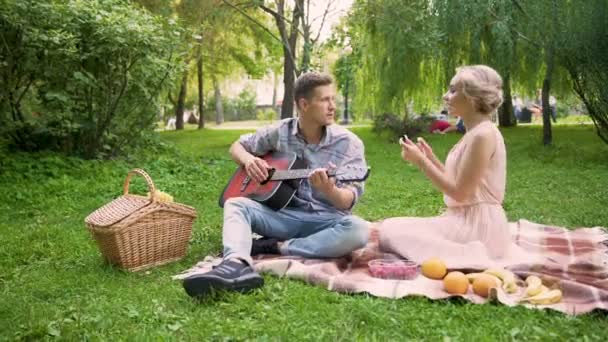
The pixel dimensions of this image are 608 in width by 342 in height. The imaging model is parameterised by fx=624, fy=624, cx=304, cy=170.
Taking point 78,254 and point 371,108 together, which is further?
point 371,108

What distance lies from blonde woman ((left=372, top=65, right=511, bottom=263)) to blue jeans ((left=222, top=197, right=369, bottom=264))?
1.13 feet

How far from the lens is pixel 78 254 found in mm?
4098

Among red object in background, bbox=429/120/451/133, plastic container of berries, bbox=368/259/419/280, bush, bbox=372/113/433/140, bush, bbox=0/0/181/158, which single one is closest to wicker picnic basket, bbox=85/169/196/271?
plastic container of berries, bbox=368/259/419/280

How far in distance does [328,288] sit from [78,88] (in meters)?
5.99

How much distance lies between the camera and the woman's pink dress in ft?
11.3

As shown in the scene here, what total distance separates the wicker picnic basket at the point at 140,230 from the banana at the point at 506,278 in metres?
1.85

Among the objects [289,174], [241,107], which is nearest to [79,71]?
[289,174]

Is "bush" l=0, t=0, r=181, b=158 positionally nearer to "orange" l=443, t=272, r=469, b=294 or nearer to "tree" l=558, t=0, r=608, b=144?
"tree" l=558, t=0, r=608, b=144

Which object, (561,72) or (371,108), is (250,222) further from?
(371,108)

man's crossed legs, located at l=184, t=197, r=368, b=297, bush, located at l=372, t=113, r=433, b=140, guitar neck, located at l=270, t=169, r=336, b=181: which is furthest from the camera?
bush, located at l=372, t=113, r=433, b=140

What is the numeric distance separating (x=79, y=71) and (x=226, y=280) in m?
5.66

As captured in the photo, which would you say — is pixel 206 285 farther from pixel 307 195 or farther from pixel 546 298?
pixel 546 298

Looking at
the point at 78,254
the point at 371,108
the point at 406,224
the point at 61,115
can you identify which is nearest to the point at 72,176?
the point at 61,115

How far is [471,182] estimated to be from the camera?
11.2 feet
